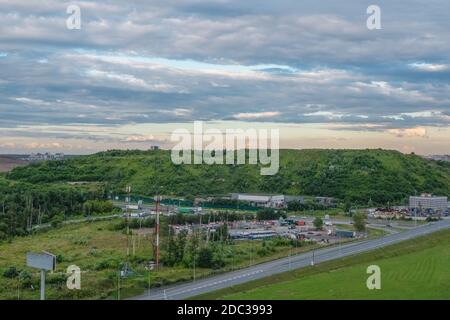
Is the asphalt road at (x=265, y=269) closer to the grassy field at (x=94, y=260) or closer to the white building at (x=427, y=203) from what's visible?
the grassy field at (x=94, y=260)

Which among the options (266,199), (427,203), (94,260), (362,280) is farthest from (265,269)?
(427,203)

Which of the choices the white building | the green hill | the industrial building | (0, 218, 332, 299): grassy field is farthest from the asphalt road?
Answer: the green hill

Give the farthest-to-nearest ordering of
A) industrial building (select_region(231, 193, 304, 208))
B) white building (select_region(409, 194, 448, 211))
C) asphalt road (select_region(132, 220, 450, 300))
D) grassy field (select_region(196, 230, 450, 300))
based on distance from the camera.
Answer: industrial building (select_region(231, 193, 304, 208))
white building (select_region(409, 194, 448, 211))
asphalt road (select_region(132, 220, 450, 300))
grassy field (select_region(196, 230, 450, 300))

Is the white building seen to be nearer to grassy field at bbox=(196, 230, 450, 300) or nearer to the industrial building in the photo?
the industrial building

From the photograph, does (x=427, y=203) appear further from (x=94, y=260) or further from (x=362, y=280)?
(x=94, y=260)

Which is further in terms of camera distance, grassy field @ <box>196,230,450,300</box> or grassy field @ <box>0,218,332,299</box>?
grassy field @ <box>0,218,332,299</box>
